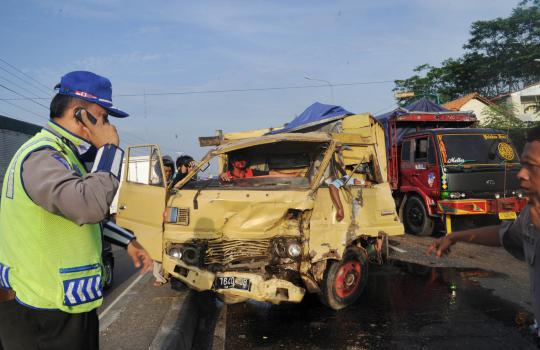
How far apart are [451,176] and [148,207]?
6.63 metres

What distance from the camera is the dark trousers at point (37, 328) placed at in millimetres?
1755

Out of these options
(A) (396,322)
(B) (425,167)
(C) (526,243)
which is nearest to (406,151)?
(B) (425,167)

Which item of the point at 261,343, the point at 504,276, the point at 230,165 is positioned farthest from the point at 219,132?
the point at 504,276

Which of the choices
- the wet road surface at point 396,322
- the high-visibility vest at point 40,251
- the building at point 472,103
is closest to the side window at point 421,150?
the wet road surface at point 396,322

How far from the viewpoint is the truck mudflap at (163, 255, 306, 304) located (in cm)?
412

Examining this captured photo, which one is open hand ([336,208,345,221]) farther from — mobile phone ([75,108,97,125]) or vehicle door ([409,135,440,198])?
vehicle door ([409,135,440,198])

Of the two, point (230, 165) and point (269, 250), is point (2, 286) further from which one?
point (230, 165)

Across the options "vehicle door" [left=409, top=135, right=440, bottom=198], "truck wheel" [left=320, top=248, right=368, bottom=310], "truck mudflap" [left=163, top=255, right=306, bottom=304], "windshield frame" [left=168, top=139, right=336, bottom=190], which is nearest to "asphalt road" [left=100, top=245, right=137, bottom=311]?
"truck mudflap" [left=163, top=255, right=306, bottom=304]

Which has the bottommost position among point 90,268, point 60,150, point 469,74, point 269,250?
point 269,250

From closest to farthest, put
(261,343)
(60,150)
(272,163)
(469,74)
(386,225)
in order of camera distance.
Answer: (60,150) → (261,343) → (386,225) → (272,163) → (469,74)

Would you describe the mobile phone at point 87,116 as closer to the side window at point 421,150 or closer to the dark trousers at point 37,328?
the dark trousers at point 37,328

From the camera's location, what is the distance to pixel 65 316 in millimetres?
1764

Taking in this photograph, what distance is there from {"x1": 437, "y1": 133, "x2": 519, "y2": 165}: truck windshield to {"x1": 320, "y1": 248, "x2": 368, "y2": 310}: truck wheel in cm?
496

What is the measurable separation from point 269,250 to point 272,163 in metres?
2.34
